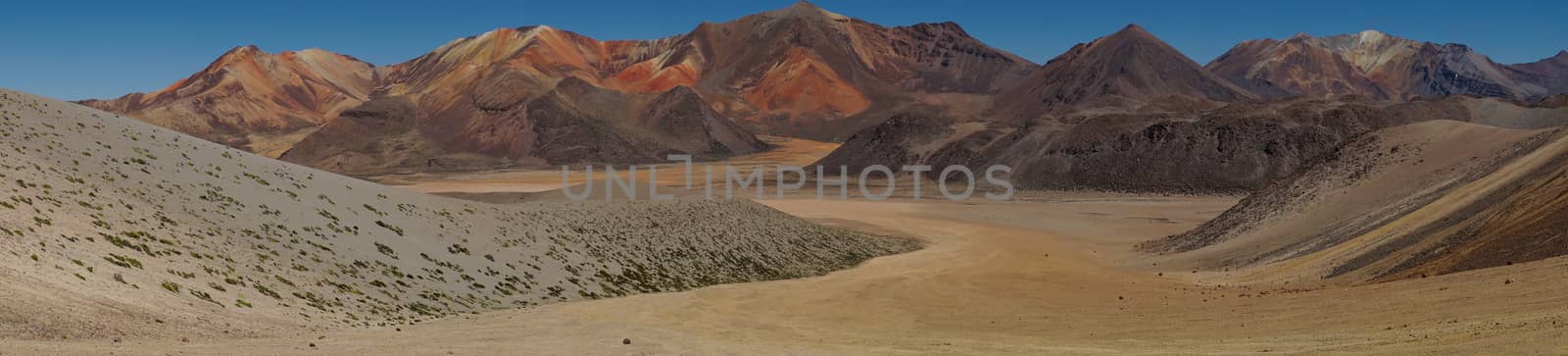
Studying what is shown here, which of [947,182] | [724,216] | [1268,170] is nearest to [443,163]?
[947,182]

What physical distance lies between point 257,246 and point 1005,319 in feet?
52.0

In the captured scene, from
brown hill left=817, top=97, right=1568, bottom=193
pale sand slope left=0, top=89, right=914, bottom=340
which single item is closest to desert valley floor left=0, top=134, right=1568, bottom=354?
pale sand slope left=0, top=89, right=914, bottom=340

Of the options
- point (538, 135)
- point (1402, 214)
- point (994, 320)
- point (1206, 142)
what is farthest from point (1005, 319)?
point (538, 135)

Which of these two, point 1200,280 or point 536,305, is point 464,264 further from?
point 1200,280

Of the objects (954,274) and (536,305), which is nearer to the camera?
(536,305)

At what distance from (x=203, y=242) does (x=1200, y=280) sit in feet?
81.1

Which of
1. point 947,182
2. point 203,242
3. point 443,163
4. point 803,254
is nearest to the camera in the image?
point 203,242

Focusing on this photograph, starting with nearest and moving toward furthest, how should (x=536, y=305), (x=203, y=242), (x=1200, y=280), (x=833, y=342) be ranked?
(x=833, y=342) → (x=203, y=242) → (x=536, y=305) → (x=1200, y=280)

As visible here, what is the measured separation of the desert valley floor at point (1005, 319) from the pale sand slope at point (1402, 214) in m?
1.83

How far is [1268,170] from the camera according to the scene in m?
82.8

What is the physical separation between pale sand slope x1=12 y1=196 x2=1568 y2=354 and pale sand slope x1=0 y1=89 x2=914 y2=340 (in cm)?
158

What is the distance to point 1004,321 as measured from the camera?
21.8 m

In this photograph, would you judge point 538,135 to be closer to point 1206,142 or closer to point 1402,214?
point 1206,142

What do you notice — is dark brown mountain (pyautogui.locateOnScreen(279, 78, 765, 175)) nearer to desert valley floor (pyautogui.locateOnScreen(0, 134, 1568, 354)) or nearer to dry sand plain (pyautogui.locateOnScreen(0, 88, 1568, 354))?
desert valley floor (pyautogui.locateOnScreen(0, 134, 1568, 354))
